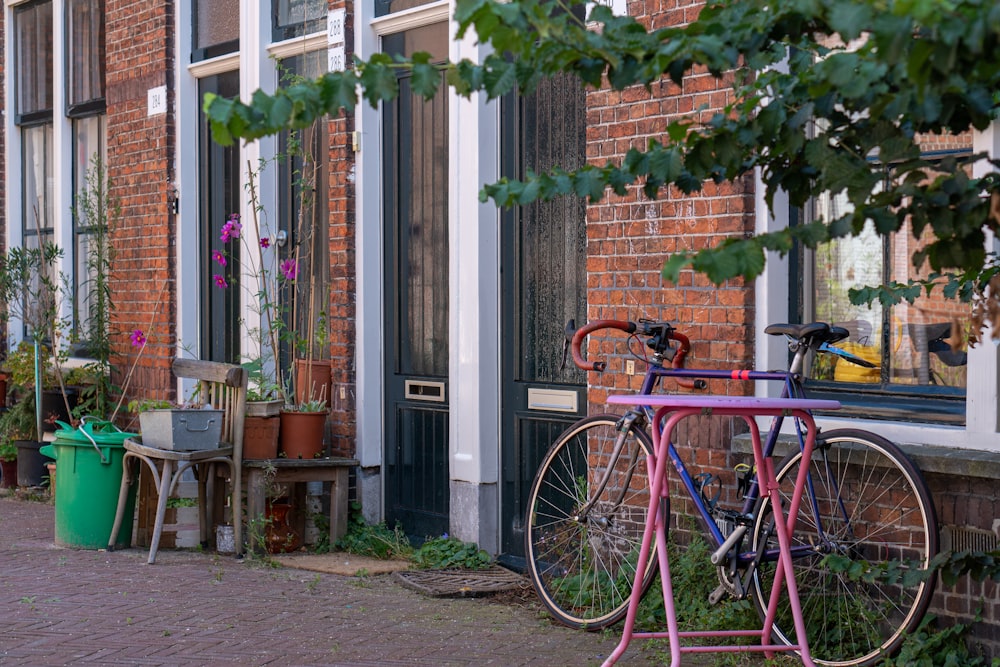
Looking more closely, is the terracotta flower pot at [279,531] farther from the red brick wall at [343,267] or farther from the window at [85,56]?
the window at [85,56]

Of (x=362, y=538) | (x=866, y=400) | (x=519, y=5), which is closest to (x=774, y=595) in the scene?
(x=866, y=400)

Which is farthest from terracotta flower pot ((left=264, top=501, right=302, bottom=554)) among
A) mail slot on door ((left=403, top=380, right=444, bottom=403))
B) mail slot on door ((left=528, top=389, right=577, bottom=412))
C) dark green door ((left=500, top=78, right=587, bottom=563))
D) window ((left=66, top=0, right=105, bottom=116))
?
window ((left=66, top=0, right=105, bottom=116))

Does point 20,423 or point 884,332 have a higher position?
point 884,332

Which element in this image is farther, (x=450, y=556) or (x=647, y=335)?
(x=450, y=556)

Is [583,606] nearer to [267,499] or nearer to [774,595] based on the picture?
[774,595]

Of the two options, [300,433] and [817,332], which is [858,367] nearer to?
[817,332]

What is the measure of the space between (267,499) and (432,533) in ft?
3.11

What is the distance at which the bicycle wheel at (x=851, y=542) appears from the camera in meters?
4.73

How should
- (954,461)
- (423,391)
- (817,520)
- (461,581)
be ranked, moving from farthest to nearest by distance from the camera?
(423,391) → (461,581) → (817,520) → (954,461)

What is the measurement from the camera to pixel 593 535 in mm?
5660

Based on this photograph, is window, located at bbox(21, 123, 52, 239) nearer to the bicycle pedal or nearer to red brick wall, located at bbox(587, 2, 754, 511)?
red brick wall, located at bbox(587, 2, 754, 511)

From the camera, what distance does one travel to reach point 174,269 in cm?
934

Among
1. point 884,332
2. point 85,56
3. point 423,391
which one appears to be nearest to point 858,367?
point 884,332

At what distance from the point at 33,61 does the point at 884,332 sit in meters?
8.76
